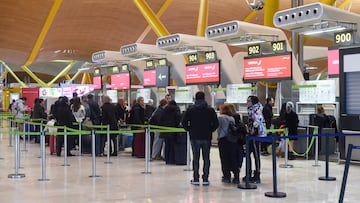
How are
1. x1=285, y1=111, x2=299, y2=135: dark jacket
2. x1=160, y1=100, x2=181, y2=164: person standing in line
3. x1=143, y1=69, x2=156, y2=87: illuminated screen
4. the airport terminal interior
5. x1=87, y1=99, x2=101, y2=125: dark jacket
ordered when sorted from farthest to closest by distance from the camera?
x1=143, y1=69, x2=156, y2=87: illuminated screen → x1=87, y1=99, x2=101, y2=125: dark jacket → x1=285, y1=111, x2=299, y2=135: dark jacket → x1=160, y1=100, x2=181, y2=164: person standing in line → the airport terminal interior

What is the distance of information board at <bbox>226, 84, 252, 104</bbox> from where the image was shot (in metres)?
16.4

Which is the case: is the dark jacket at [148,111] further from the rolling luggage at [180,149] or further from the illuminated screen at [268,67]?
the illuminated screen at [268,67]

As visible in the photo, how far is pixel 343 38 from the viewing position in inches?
478

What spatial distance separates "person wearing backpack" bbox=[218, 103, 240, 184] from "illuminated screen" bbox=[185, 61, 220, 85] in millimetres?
6540

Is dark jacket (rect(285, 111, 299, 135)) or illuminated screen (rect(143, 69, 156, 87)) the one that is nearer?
dark jacket (rect(285, 111, 299, 135))

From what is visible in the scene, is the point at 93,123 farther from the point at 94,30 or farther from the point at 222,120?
the point at 94,30

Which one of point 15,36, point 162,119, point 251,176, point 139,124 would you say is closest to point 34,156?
point 139,124

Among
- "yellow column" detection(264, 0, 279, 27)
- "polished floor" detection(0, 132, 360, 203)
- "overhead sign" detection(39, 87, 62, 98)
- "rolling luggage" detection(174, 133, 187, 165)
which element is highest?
"yellow column" detection(264, 0, 279, 27)

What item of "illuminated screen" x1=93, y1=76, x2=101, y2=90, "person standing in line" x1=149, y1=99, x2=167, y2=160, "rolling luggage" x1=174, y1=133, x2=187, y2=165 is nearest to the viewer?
"rolling luggage" x1=174, y1=133, x2=187, y2=165

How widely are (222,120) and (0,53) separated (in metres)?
30.0

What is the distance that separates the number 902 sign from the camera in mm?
11969

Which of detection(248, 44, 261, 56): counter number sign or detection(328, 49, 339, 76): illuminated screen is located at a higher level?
detection(248, 44, 261, 56): counter number sign

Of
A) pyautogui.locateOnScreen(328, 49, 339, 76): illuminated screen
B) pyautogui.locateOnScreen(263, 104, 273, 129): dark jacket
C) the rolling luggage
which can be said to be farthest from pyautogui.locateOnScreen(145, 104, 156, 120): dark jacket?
pyautogui.locateOnScreen(328, 49, 339, 76): illuminated screen

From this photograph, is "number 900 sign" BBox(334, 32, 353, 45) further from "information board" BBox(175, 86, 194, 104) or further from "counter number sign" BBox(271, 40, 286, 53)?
"information board" BBox(175, 86, 194, 104)
